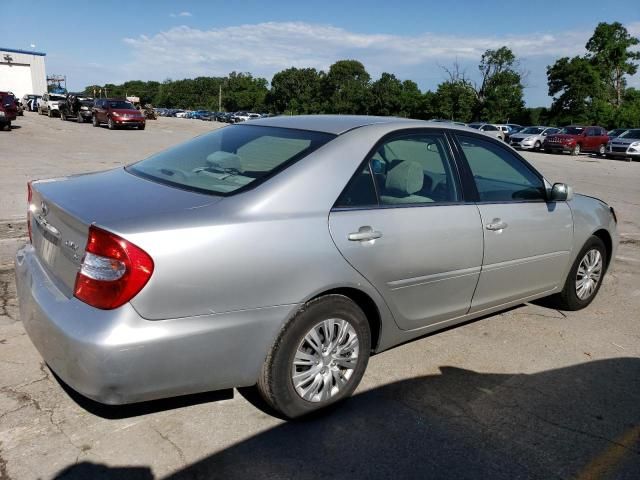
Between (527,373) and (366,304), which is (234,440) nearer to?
(366,304)

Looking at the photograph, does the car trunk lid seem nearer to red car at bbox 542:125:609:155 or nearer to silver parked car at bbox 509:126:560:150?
red car at bbox 542:125:609:155

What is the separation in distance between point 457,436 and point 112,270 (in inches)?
76.2

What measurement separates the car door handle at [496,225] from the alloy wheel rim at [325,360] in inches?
50.2

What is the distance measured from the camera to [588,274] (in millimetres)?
4793

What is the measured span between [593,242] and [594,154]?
3079 centimetres

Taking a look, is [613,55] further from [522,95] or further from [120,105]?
[120,105]

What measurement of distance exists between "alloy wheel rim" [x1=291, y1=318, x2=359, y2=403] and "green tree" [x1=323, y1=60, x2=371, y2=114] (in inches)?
3455

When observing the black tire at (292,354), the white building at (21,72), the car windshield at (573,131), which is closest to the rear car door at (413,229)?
the black tire at (292,354)

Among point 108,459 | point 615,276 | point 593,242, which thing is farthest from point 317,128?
point 615,276

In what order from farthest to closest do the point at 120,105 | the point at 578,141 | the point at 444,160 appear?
the point at 120,105
the point at 578,141
the point at 444,160

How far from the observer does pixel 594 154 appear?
3184cm

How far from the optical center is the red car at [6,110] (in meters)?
23.9

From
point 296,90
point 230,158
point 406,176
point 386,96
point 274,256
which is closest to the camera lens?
point 274,256

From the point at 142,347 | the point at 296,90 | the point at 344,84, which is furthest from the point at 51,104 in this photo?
the point at 296,90
